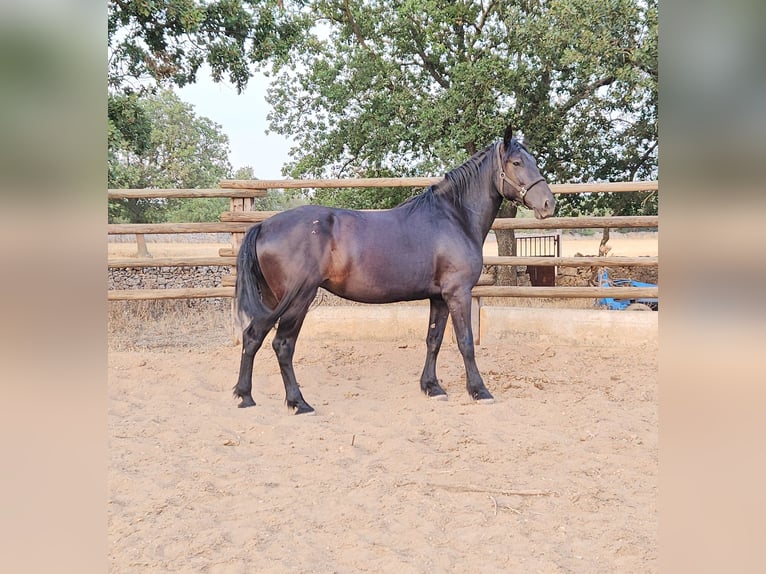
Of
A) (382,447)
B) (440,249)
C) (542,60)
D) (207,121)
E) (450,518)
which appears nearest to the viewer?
(450,518)

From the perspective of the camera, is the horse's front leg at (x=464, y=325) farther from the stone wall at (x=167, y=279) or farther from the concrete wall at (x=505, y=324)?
the stone wall at (x=167, y=279)

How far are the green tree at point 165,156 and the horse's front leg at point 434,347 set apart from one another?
144 inches

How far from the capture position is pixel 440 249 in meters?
4.62

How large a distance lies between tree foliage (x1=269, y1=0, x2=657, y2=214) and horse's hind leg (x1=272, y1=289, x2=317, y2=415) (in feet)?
16.9

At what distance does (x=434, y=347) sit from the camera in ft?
15.9

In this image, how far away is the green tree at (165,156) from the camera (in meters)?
7.08

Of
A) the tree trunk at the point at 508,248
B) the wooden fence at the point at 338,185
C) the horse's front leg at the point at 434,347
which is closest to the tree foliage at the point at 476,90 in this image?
the tree trunk at the point at 508,248

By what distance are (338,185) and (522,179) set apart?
2.53 m

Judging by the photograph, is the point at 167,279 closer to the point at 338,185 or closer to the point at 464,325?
the point at 338,185

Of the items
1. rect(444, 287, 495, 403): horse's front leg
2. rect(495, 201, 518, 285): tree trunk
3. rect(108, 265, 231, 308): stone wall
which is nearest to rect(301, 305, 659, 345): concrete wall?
rect(444, 287, 495, 403): horse's front leg
